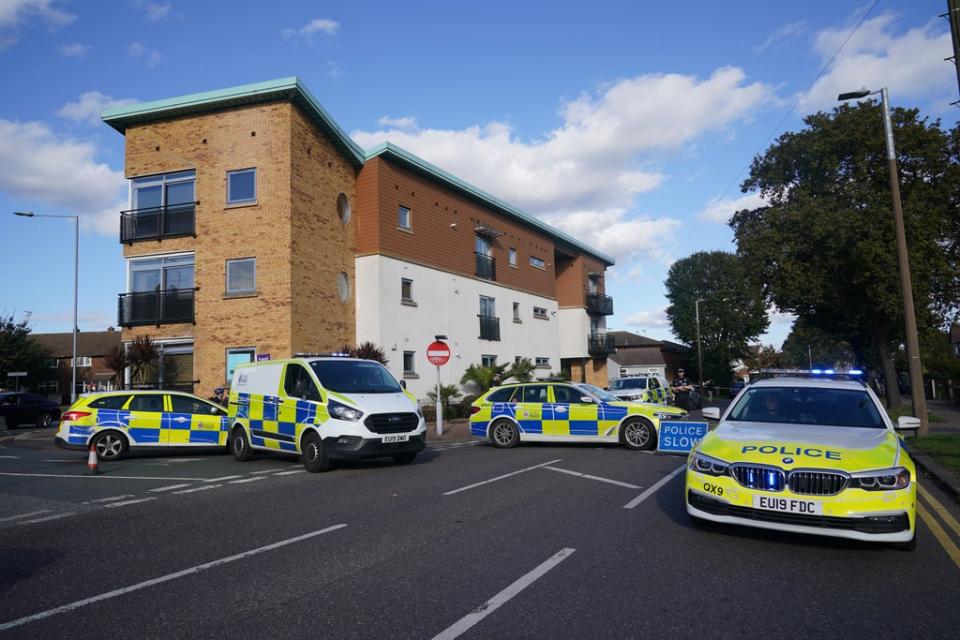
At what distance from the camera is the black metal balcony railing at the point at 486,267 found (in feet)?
105

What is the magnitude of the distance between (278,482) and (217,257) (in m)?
13.4

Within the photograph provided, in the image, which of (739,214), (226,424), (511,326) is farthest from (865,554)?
(739,214)

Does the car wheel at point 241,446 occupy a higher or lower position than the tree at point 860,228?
lower

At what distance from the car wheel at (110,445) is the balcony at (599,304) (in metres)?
33.4

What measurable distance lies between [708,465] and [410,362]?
2055cm

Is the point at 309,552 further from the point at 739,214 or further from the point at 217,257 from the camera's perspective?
the point at 739,214

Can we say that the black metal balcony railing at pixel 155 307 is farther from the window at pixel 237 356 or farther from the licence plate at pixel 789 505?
the licence plate at pixel 789 505

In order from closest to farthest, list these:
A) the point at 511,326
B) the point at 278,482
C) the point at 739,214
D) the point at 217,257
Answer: the point at 278,482 < the point at 217,257 < the point at 511,326 < the point at 739,214

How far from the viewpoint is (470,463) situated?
12109 millimetres

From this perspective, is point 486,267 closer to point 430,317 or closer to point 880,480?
point 430,317

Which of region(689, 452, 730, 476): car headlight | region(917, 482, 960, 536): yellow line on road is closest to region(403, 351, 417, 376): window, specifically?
region(917, 482, 960, 536): yellow line on road

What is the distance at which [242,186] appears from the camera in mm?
21672

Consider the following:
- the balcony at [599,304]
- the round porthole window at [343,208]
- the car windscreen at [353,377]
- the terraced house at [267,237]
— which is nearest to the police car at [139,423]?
the car windscreen at [353,377]

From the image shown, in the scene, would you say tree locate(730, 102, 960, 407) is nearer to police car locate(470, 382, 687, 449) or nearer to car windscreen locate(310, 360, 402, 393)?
police car locate(470, 382, 687, 449)
